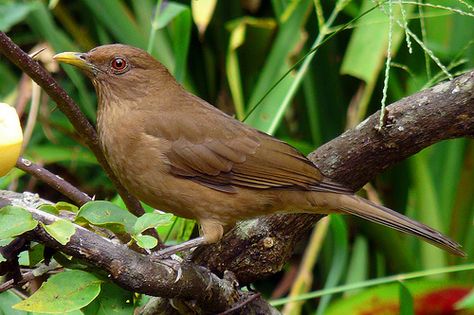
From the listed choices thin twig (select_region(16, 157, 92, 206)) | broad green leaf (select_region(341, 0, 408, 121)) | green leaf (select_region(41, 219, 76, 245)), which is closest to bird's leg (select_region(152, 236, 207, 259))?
thin twig (select_region(16, 157, 92, 206))

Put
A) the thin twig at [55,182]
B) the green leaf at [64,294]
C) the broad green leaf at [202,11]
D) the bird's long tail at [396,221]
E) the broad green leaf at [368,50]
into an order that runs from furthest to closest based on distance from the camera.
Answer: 1. the broad green leaf at [202,11]
2. the broad green leaf at [368,50]
3. the bird's long tail at [396,221]
4. the thin twig at [55,182]
5. the green leaf at [64,294]

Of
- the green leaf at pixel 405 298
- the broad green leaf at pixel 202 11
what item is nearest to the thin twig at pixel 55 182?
the green leaf at pixel 405 298

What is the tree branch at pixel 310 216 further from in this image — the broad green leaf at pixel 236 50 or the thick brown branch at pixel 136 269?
the broad green leaf at pixel 236 50

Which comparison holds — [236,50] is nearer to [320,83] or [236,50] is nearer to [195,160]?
[320,83]

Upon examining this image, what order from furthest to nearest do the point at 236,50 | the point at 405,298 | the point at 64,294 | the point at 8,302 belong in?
the point at 236,50 → the point at 405,298 → the point at 8,302 → the point at 64,294

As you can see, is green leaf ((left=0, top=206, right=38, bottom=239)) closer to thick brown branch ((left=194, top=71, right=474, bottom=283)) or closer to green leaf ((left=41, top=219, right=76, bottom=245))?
green leaf ((left=41, top=219, right=76, bottom=245))

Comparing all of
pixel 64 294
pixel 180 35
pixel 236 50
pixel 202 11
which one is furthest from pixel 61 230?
pixel 236 50
